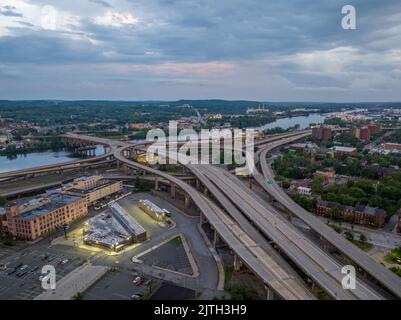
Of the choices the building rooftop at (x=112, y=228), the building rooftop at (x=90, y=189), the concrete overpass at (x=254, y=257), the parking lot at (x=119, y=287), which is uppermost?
the building rooftop at (x=90, y=189)

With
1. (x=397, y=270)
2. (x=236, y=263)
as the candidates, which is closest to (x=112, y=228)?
(x=236, y=263)

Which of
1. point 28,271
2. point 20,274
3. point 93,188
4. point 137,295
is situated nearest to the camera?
point 137,295

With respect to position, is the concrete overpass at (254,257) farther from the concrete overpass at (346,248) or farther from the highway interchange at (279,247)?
the concrete overpass at (346,248)

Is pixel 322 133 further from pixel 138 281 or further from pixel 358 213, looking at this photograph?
pixel 138 281

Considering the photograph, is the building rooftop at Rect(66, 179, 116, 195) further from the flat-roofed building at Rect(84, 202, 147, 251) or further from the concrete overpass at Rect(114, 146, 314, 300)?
the concrete overpass at Rect(114, 146, 314, 300)

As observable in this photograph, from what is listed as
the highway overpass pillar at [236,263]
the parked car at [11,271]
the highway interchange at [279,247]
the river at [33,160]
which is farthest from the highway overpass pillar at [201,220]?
the river at [33,160]
